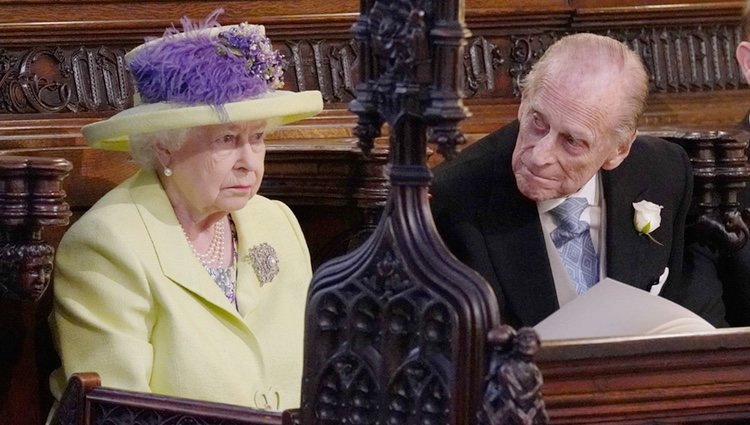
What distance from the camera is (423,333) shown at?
180 cm

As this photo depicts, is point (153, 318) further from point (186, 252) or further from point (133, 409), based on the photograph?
point (133, 409)

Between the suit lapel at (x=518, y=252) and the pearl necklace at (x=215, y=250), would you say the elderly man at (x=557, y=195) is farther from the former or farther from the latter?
the pearl necklace at (x=215, y=250)

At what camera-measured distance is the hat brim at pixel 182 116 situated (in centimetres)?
298

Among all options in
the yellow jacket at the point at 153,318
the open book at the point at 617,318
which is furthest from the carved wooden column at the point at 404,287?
the yellow jacket at the point at 153,318

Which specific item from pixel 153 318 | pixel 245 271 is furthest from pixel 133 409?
pixel 245 271

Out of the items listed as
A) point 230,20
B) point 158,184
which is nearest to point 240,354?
point 158,184

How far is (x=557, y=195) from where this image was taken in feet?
10.4

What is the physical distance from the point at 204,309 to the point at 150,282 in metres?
0.14

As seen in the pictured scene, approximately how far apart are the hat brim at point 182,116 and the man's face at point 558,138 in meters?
0.48

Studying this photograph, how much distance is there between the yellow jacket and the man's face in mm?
612

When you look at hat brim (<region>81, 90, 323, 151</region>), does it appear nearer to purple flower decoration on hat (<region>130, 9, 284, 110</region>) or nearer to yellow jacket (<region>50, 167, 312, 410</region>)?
purple flower decoration on hat (<region>130, 9, 284, 110</region>)

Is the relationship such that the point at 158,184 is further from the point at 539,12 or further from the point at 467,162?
the point at 539,12

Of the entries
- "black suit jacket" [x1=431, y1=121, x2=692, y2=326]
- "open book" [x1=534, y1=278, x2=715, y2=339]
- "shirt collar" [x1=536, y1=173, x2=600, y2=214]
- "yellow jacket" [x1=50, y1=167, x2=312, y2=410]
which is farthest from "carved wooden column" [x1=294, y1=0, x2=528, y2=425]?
"shirt collar" [x1=536, y1=173, x2=600, y2=214]

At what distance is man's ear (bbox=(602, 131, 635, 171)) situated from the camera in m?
3.25
